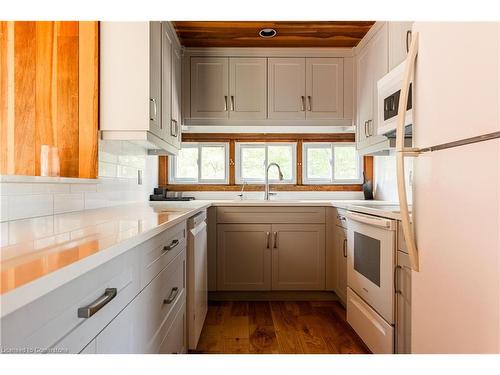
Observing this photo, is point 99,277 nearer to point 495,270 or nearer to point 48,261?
point 48,261

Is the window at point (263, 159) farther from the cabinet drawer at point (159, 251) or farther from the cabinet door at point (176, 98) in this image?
the cabinet drawer at point (159, 251)

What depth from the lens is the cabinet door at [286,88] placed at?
310 centimetres

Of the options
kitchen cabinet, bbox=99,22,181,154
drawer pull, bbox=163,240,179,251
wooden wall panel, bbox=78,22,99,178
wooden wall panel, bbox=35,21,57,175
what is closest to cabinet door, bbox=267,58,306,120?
kitchen cabinet, bbox=99,22,181,154

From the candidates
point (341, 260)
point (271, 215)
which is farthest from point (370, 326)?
point (271, 215)

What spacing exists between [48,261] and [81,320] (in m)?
0.15

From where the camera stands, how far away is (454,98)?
0.99 meters

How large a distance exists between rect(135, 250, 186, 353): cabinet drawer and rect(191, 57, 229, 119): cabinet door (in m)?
1.71

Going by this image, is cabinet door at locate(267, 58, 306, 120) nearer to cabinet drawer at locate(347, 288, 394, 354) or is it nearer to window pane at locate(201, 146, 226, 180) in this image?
window pane at locate(201, 146, 226, 180)

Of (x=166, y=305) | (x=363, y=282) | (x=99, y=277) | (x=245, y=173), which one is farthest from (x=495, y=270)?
(x=245, y=173)

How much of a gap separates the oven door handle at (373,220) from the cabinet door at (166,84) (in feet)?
4.59

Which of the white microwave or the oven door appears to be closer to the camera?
the oven door

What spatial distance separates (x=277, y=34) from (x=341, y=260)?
1930 mm

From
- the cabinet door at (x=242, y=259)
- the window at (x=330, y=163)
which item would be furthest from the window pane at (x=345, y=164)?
the cabinet door at (x=242, y=259)

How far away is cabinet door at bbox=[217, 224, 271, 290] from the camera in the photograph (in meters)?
2.87
